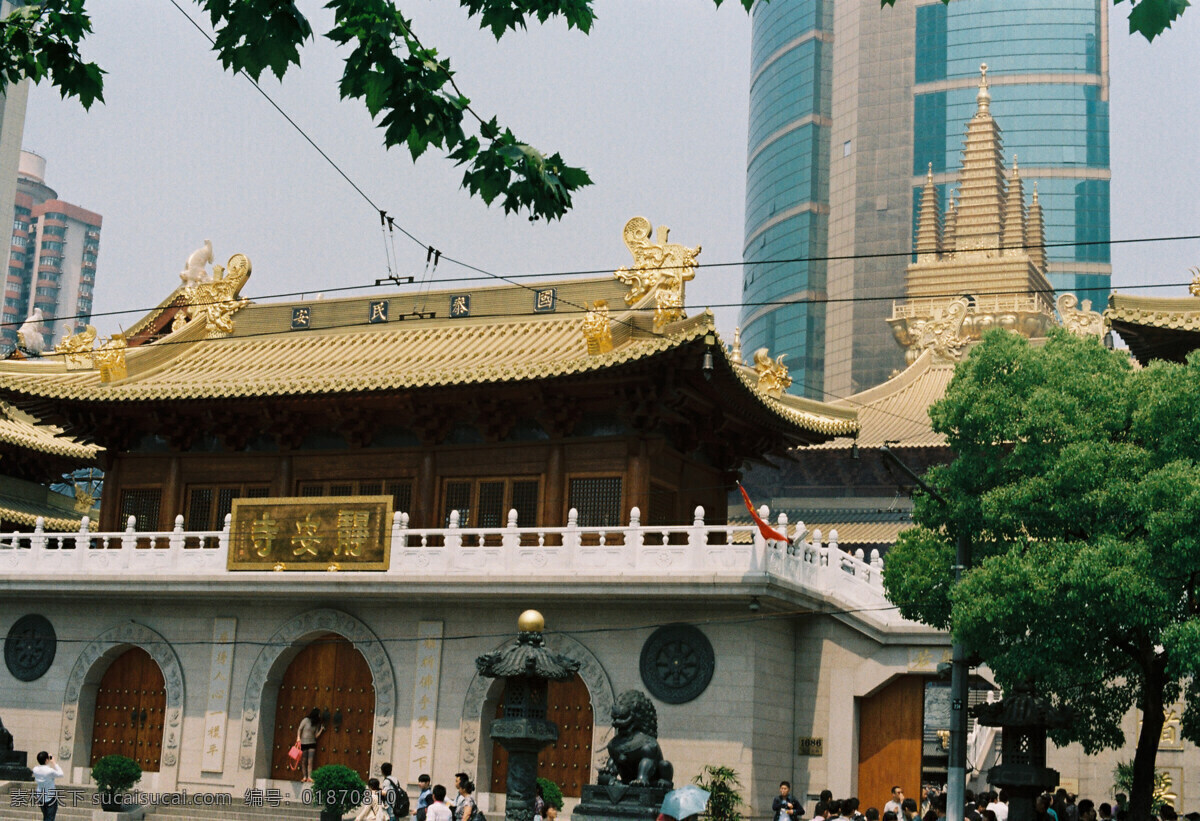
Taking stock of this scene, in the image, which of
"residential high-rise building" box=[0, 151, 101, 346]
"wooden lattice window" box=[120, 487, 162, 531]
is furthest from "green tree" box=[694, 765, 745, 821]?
"residential high-rise building" box=[0, 151, 101, 346]

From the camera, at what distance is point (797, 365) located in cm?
9781

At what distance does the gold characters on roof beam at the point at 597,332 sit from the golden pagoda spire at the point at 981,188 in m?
37.9

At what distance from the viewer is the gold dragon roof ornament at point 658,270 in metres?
25.7

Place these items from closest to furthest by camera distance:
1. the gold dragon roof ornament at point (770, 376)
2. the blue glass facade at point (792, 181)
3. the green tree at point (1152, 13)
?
the green tree at point (1152, 13), the gold dragon roof ornament at point (770, 376), the blue glass facade at point (792, 181)

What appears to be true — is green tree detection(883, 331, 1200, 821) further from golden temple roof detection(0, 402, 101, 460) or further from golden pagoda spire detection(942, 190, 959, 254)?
golden pagoda spire detection(942, 190, 959, 254)

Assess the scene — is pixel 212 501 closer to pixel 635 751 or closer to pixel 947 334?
pixel 635 751

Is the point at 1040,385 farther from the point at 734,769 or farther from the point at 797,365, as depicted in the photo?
the point at 797,365

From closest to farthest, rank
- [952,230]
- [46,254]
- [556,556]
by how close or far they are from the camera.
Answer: [556,556]
[952,230]
[46,254]

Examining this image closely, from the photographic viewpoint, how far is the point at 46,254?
124 metres

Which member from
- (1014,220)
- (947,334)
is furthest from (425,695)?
(1014,220)

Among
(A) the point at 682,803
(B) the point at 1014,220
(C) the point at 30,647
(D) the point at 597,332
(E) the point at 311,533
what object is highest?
(B) the point at 1014,220

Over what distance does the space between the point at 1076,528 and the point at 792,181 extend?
83835 mm

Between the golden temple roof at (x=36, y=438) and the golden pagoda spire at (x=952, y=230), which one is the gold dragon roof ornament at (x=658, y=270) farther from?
the golden pagoda spire at (x=952, y=230)

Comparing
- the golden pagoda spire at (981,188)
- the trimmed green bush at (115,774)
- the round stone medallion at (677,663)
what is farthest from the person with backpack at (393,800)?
the golden pagoda spire at (981,188)
